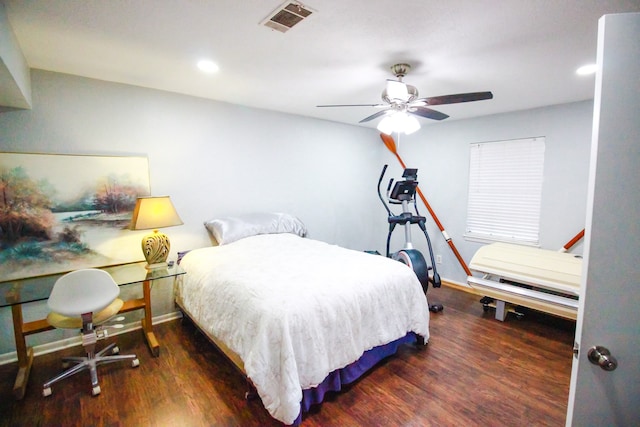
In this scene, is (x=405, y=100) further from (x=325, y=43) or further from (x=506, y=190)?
(x=506, y=190)

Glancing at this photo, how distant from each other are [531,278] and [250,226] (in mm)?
2812

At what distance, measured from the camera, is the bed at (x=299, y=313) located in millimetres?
1601

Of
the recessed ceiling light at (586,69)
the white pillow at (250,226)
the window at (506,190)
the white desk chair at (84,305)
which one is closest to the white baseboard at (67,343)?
the white desk chair at (84,305)

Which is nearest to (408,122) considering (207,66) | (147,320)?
(207,66)

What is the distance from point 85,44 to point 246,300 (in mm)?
1986

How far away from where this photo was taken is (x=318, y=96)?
3.03 m

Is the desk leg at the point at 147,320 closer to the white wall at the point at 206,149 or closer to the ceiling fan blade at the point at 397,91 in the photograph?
the white wall at the point at 206,149

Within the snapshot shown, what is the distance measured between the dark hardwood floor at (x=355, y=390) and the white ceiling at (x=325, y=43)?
91.1 inches

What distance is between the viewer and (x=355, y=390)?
79.1 inches

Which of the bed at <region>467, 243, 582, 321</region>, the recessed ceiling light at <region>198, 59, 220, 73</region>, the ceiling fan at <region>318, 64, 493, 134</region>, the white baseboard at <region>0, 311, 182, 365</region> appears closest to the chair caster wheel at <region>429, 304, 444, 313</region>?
the bed at <region>467, 243, 582, 321</region>

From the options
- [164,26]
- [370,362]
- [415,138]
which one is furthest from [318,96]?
[370,362]

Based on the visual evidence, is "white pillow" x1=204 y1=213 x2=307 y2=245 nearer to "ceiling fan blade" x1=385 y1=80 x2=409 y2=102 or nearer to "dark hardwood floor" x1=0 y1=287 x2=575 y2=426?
"dark hardwood floor" x1=0 y1=287 x2=575 y2=426

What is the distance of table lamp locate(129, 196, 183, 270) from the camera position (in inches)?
98.4

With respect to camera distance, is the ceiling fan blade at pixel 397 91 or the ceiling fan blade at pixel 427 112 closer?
the ceiling fan blade at pixel 397 91
